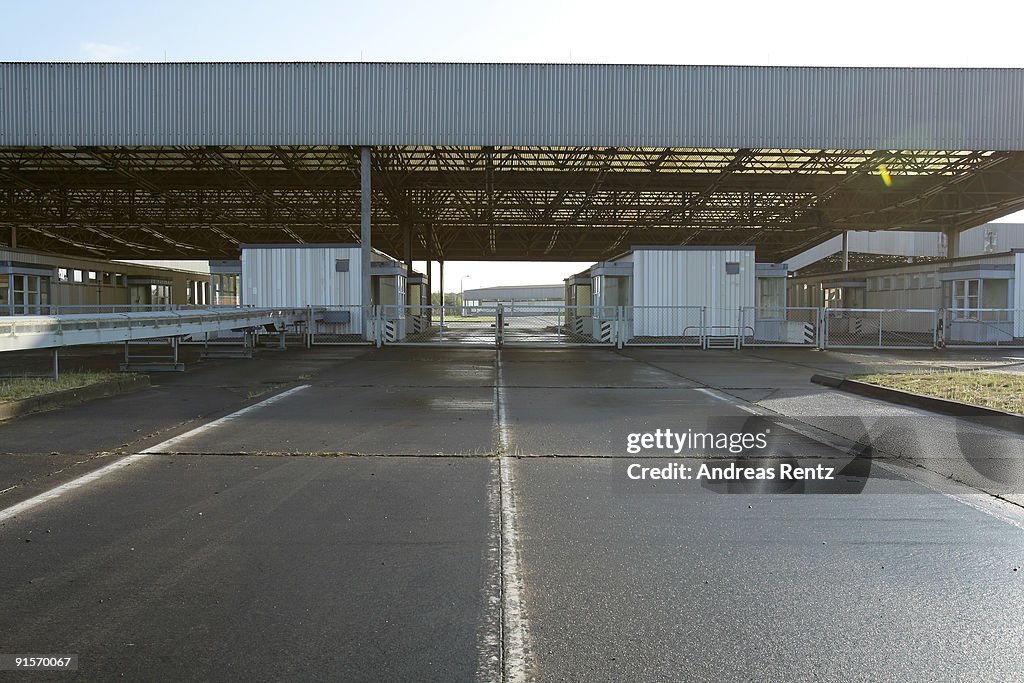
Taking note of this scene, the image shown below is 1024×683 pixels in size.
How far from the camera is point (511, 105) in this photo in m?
26.5

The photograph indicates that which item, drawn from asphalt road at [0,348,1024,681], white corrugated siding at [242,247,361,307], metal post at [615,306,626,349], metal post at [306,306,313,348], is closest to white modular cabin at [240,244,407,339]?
white corrugated siding at [242,247,361,307]

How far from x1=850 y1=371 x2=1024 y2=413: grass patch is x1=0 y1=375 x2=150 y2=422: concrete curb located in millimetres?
12447

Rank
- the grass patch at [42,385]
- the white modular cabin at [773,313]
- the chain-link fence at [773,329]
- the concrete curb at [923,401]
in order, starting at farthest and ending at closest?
the white modular cabin at [773,313] → the chain-link fence at [773,329] → the grass patch at [42,385] → the concrete curb at [923,401]

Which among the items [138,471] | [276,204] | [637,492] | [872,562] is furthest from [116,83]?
[872,562]

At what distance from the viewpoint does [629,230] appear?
176 ft

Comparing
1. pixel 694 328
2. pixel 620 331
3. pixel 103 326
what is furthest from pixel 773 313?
pixel 103 326

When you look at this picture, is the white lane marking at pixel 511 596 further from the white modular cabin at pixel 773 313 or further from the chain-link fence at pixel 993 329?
the chain-link fence at pixel 993 329

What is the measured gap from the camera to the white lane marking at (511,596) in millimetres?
2951

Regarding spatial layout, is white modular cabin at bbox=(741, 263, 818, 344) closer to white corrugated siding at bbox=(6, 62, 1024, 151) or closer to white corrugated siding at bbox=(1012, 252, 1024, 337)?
white corrugated siding at bbox=(6, 62, 1024, 151)

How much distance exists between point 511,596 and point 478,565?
463mm

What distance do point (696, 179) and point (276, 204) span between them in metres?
24.1

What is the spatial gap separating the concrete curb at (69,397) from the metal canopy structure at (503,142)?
1618cm

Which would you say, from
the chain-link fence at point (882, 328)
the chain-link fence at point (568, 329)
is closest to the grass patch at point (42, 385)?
the chain-link fence at point (568, 329)

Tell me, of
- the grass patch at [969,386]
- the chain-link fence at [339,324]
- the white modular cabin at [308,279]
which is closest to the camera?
the grass patch at [969,386]
